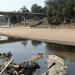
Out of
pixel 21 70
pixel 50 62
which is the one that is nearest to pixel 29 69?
pixel 21 70

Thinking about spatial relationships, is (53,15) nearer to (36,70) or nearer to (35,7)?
(35,7)

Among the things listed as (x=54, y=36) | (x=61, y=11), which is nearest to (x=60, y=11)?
(x=61, y=11)

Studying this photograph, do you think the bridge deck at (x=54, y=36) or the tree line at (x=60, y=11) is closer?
the bridge deck at (x=54, y=36)

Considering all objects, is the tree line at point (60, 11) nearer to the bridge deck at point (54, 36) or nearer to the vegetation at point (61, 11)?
the vegetation at point (61, 11)

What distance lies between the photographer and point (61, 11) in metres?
110

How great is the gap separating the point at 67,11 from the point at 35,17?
6103 centimetres

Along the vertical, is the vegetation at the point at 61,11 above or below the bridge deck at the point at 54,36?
above

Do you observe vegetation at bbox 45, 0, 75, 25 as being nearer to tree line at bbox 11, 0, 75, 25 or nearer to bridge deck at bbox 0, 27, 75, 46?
tree line at bbox 11, 0, 75, 25

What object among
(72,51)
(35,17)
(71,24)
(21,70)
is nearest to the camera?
(21,70)

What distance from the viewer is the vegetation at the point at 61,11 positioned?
346 feet

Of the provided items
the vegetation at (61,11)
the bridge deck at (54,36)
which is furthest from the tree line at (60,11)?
the bridge deck at (54,36)

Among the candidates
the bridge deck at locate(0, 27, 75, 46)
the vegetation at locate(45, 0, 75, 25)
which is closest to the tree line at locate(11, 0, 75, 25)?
the vegetation at locate(45, 0, 75, 25)

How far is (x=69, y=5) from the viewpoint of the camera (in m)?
106

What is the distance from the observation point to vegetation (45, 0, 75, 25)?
346ft
